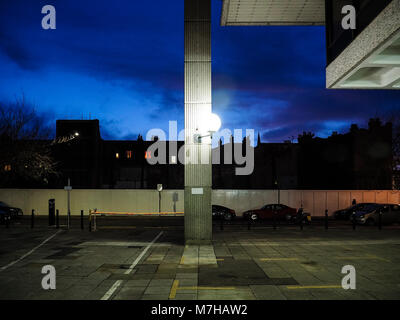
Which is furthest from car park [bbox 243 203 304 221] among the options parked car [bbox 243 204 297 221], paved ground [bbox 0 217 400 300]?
paved ground [bbox 0 217 400 300]

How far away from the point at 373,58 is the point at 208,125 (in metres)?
5.89

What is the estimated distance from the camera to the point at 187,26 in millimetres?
12984

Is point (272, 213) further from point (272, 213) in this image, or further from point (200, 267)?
point (200, 267)

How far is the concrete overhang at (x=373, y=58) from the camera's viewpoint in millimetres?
8398

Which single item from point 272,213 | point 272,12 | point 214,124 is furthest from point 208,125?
point 272,213

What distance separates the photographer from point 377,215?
20938 mm

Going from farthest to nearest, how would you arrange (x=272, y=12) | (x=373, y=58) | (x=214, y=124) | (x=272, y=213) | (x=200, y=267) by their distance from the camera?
(x=272, y=213) < (x=272, y=12) < (x=214, y=124) < (x=373, y=58) < (x=200, y=267)

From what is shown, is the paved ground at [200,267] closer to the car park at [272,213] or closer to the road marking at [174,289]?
the road marking at [174,289]

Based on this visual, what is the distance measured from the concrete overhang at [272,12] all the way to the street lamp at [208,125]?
6.76 meters

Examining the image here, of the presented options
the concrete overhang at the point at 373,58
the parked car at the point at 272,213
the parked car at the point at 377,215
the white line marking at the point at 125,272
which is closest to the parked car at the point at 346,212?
the parked car at the point at 377,215

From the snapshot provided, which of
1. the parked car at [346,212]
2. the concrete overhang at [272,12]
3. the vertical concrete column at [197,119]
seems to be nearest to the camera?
the vertical concrete column at [197,119]

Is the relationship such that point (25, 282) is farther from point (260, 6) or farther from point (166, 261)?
point (260, 6)
